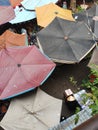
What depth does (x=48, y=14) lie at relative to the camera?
11.5 meters

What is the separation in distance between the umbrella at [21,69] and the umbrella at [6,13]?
9.50 feet

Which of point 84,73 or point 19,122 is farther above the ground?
point 19,122

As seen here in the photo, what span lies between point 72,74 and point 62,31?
1.80m

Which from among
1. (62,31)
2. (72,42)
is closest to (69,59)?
(72,42)

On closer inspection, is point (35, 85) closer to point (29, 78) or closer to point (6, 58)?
point (29, 78)

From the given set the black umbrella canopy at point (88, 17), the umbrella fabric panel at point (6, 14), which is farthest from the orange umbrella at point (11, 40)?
the black umbrella canopy at point (88, 17)

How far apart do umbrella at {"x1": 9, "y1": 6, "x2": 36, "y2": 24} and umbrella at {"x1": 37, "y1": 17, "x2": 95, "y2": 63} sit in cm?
188

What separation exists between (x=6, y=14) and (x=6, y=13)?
7cm

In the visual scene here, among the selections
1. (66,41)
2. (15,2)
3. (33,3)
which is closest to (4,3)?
(15,2)

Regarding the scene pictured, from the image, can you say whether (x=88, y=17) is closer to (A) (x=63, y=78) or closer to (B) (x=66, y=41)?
(B) (x=66, y=41)

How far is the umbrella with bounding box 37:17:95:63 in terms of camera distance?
9156 millimetres

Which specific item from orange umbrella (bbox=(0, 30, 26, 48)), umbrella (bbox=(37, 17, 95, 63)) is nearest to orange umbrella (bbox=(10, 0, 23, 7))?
orange umbrella (bbox=(0, 30, 26, 48))

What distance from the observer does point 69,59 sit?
9055mm

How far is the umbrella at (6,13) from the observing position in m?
11.7
